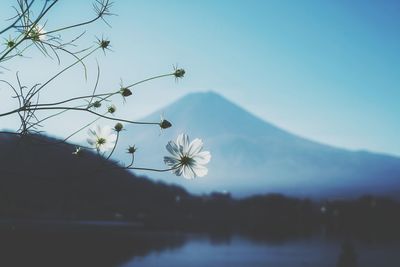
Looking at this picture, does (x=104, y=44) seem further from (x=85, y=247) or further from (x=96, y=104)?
(x=85, y=247)

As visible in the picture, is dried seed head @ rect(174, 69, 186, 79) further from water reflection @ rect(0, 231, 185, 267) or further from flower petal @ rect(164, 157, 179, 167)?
water reflection @ rect(0, 231, 185, 267)

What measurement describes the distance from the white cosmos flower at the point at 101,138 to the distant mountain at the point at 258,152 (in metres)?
149

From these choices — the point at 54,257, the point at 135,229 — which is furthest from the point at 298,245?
the point at 54,257

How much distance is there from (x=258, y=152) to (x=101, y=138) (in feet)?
535

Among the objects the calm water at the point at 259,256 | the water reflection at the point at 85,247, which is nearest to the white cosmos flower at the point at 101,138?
the water reflection at the point at 85,247

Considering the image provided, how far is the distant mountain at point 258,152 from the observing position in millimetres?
159375

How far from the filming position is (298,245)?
49.2 metres

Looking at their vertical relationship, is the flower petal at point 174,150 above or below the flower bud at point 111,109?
below

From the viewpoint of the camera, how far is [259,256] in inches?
1516

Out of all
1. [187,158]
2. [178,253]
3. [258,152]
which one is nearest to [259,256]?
[178,253]

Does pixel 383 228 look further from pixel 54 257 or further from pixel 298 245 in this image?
pixel 54 257

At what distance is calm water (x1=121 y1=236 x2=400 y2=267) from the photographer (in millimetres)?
32463

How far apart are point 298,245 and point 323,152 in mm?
137792

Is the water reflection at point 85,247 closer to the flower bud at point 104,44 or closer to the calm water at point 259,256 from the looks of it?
the calm water at point 259,256
